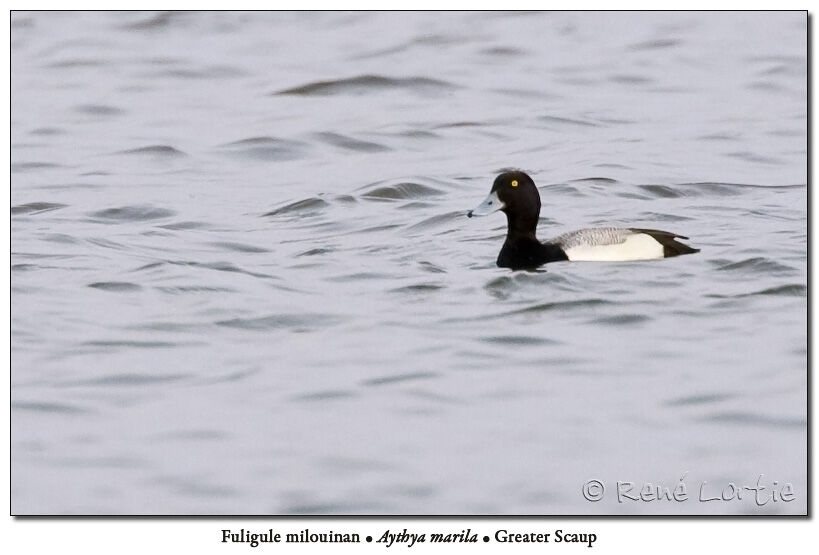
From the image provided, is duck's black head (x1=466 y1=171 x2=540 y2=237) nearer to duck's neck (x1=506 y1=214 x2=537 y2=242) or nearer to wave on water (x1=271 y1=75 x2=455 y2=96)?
duck's neck (x1=506 y1=214 x2=537 y2=242)

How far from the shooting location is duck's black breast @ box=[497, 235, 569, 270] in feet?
36.7

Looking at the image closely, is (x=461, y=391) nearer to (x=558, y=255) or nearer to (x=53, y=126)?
(x=558, y=255)

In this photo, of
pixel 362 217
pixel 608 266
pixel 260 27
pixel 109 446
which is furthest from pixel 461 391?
pixel 260 27

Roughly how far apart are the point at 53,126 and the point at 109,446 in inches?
466

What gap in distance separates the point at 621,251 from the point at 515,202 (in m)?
0.83

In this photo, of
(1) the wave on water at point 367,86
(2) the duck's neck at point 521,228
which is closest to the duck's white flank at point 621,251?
(2) the duck's neck at point 521,228

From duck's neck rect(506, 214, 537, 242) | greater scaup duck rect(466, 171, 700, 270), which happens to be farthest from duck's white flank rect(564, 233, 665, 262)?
duck's neck rect(506, 214, 537, 242)

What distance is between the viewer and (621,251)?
1118 centimetres

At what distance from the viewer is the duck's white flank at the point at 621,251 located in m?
11.2

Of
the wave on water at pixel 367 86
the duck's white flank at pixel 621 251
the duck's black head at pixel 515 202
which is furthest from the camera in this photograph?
the wave on water at pixel 367 86

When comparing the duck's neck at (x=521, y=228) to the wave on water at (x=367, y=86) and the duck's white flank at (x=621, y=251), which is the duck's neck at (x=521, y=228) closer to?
the duck's white flank at (x=621, y=251)

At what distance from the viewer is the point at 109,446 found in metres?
7.48

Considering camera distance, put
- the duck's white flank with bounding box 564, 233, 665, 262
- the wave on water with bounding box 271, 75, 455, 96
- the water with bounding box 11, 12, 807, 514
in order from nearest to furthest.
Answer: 1. the water with bounding box 11, 12, 807, 514
2. the duck's white flank with bounding box 564, 233, 665, 262
3. the wave on water with bounding box 271, 75, 455, 96

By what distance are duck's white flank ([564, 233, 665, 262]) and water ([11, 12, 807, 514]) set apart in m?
0.12
